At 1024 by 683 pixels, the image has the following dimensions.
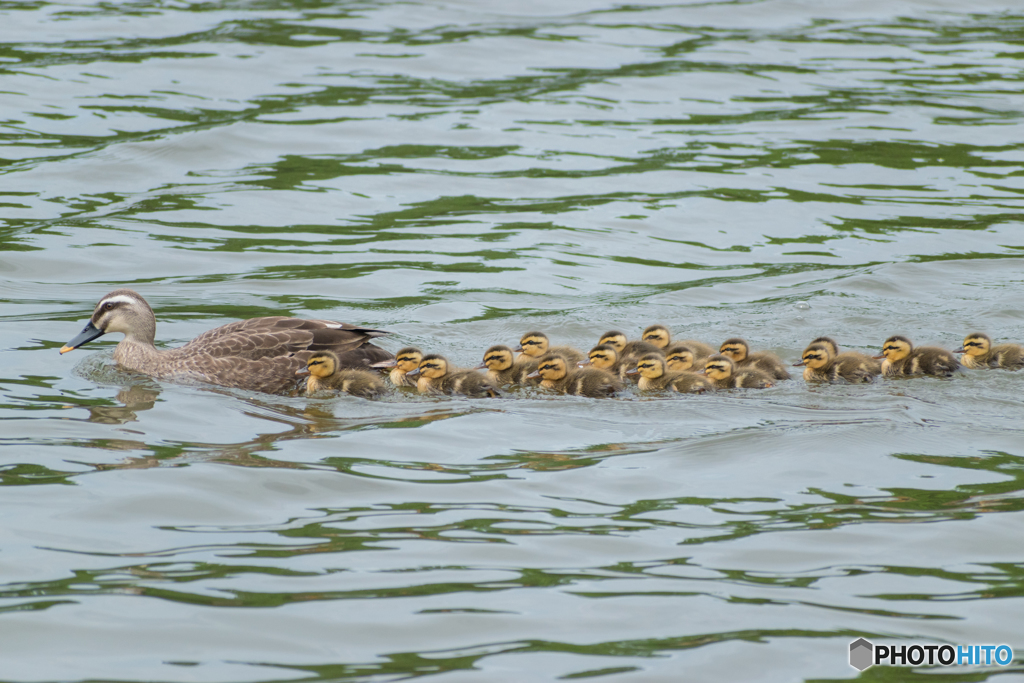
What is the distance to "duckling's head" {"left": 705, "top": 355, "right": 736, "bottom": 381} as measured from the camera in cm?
787

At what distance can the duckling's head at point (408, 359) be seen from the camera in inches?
316

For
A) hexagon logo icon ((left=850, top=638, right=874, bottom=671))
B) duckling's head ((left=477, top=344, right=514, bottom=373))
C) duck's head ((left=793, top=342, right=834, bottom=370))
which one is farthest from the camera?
duckling's head ((left=477, top=344, right=514, bottom=373))

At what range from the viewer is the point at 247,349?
810 cm

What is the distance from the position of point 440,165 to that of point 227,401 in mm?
6128

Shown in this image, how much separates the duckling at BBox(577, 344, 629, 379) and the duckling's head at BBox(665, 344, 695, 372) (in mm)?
301

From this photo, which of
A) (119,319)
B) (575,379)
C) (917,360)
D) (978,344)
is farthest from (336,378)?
(978,344)

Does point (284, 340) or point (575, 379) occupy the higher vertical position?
point (284, 340)

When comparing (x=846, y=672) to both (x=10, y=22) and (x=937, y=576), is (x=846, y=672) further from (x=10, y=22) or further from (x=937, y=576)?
(x=10, y=22)

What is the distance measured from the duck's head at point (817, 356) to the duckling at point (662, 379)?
0.67 meters

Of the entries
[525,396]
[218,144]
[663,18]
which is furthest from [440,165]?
[663,18]

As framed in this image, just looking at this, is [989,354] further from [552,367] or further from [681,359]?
[552,367]

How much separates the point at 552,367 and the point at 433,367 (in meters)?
0.75

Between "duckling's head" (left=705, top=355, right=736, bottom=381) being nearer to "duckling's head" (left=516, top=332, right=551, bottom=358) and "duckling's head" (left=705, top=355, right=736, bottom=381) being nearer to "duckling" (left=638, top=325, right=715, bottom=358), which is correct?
"duckling" (left=638, top=325, right=715, bottom=358)

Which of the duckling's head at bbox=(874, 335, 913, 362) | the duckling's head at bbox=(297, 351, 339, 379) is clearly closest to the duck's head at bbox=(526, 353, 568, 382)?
the duckling's head at bbox=(297, 351, 339, 379)
